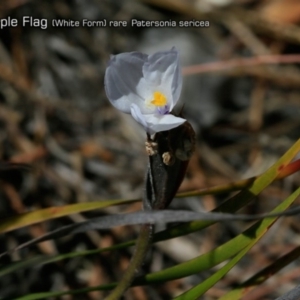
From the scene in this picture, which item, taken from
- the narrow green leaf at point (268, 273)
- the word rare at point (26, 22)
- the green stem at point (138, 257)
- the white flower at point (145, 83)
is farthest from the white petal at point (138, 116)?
the word rare at point (26, 22)

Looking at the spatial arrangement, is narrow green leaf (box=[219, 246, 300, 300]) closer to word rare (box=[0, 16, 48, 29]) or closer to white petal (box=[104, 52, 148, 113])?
white petal (box=[104, 52, 148, 113])

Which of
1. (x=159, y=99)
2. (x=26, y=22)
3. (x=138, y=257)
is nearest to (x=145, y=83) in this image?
(x=159, y=99)

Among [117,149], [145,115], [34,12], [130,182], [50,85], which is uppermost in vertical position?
[34,12]

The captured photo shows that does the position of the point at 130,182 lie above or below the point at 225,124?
below

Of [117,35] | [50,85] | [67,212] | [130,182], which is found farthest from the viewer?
[117,35]

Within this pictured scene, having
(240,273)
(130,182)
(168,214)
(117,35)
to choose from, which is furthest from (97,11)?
(168,214)

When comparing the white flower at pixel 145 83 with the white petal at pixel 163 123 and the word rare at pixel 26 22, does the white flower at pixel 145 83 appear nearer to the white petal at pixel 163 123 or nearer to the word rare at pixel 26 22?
the white petal at pixel 163 123

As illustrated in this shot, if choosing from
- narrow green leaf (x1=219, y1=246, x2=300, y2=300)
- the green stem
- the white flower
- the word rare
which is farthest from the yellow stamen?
the word rare

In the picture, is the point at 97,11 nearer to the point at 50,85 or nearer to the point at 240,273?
the point at 50,85
